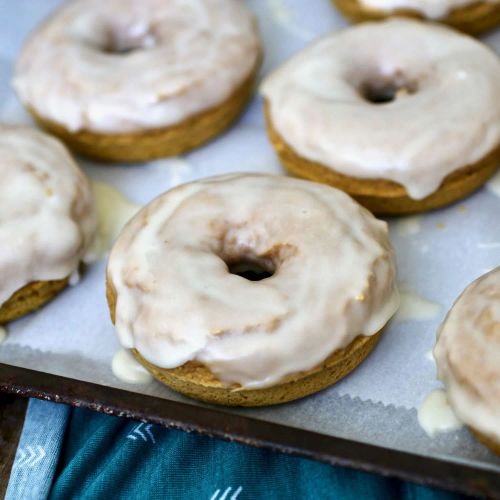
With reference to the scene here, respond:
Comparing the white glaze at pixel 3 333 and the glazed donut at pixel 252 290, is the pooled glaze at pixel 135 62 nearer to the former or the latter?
the glazed donut at pixel 252 290

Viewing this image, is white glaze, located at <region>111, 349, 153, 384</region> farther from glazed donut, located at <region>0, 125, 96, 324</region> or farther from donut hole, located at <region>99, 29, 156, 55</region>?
donut hole, located at <region>99, 29, 156, 55</region>

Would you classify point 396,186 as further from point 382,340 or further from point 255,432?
→ point 255,432

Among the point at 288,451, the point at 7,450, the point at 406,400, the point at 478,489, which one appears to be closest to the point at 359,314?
the point at 406,400

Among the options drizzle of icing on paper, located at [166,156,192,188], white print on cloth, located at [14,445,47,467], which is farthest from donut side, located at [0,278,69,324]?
drizzle of icing on paper, located at [166,156,192,188]

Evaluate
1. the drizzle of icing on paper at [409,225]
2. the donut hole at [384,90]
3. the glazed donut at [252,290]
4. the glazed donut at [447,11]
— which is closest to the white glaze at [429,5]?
the glazed donut at [447,11]

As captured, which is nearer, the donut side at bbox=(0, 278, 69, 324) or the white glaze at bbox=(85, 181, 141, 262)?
the donut side at bbox=(0, 278, 69, 324)

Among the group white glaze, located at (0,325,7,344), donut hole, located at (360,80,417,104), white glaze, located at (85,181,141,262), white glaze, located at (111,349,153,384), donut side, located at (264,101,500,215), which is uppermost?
donut hole, located at (360,80,417,104)
